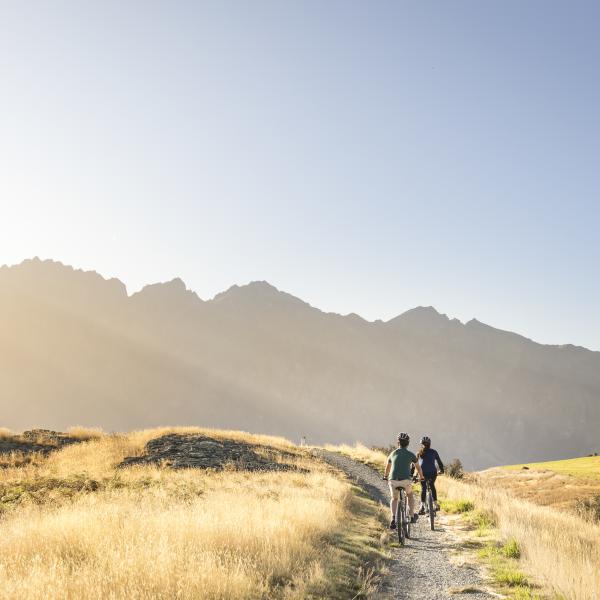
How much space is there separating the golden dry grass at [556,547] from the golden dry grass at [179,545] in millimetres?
3214

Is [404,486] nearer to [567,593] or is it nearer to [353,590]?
[353,590]

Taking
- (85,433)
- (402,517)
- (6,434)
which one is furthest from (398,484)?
(6,434)

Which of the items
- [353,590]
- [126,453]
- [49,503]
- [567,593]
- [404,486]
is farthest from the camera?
[126,453]

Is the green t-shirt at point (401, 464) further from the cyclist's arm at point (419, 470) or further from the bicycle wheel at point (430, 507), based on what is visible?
the bicycle wheel at point (430, 507)

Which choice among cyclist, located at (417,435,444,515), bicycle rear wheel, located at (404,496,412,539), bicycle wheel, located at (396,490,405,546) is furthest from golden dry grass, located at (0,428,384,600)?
cyclist, located at (417,435,444,515)

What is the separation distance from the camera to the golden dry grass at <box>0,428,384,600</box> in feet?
20.2

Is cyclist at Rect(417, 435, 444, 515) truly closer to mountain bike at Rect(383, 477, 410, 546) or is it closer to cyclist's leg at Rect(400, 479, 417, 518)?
mountain bike at Rect(383, 477, 410, 546)

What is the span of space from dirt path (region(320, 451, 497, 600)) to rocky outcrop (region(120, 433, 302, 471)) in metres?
11.5

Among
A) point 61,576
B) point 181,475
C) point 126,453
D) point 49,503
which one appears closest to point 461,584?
point 61,576

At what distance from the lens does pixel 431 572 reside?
9.20m

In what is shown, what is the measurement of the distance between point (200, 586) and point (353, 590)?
10.1ft

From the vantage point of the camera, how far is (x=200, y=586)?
612 centimetres

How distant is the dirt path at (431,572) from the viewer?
7824 millimetres

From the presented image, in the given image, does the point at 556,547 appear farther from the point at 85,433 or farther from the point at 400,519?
the point at 85,433
